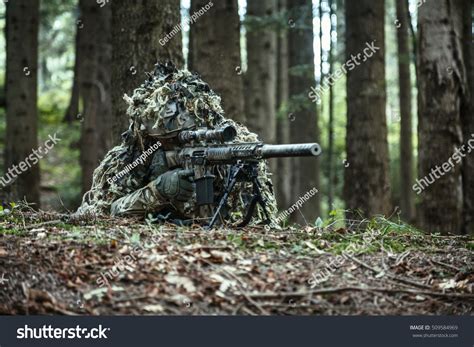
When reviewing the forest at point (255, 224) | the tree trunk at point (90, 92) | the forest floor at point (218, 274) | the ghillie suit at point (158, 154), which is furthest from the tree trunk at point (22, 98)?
the forest floor at point (218, 274)

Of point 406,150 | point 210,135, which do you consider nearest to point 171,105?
point 210,135

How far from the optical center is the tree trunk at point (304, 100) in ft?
51.6

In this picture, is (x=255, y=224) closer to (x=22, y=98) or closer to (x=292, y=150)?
(x=292, y=150)

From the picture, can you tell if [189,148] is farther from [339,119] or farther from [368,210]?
[339,119]

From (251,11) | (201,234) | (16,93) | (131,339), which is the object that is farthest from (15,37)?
(131,339)

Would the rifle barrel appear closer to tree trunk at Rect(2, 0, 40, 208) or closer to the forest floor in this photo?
the forest floor

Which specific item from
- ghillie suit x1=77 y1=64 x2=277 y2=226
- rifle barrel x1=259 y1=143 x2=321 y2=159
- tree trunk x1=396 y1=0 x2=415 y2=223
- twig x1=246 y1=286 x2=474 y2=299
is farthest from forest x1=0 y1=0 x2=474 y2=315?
tree trunk x1=396 y1=0 x2=415 y2=223

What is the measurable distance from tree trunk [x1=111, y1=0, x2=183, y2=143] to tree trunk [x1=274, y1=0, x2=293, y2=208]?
28.3 ft

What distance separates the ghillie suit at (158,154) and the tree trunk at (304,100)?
874cm

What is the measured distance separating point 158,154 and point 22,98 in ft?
24.3

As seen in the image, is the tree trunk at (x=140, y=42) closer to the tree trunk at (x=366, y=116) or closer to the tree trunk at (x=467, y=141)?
the tree trunk at (x=366, y=116)

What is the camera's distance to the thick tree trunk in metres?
14.2

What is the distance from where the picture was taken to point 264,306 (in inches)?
159

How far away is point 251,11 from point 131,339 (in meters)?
12.2
